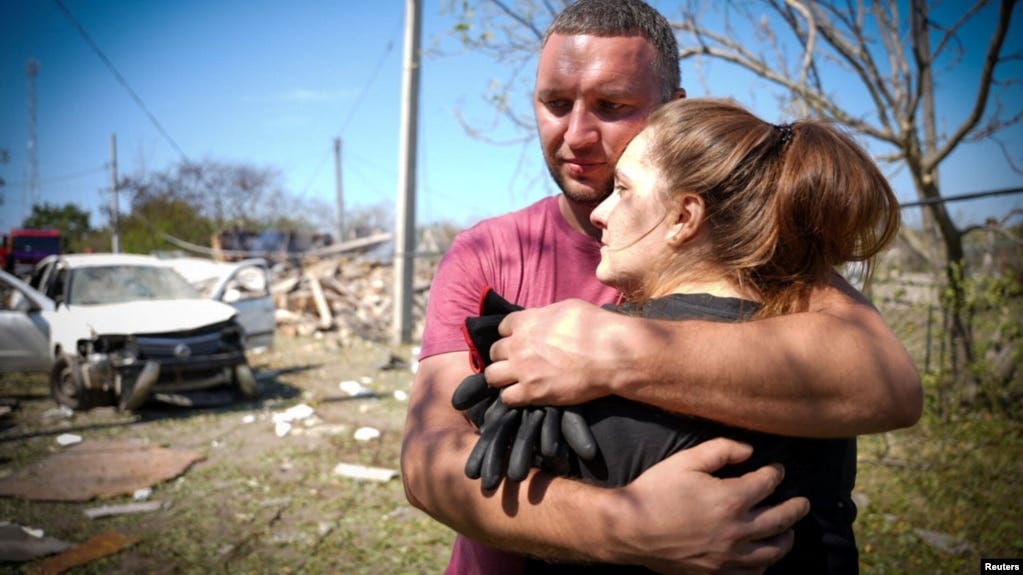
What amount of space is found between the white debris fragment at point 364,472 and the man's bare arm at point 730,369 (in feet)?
15.9

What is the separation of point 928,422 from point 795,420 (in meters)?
4.97

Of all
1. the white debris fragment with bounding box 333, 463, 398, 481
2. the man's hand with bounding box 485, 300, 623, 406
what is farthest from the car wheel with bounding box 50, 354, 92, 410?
the man's hand with bounding box 485, 300, 623, 406

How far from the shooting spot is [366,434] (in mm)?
6832

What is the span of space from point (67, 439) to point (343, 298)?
10162 millimetres

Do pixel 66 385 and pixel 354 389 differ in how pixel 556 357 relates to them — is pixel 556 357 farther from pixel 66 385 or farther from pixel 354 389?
pixel 66 385

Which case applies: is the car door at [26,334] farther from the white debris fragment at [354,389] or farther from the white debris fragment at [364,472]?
the white debris fragment at [364,472]

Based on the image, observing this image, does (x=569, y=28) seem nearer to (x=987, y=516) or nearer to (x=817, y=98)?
(x=987, y=516)

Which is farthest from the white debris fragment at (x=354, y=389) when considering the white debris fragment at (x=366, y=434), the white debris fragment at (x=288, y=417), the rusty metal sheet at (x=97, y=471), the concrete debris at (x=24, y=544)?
the concrete debris at (x=24, y=544)

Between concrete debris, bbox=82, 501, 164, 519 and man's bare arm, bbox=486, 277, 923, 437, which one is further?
concrete debris, bbox=82, 501, 164, 519

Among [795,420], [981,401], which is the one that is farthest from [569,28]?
[981,401]

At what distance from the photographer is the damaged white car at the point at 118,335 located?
721cm

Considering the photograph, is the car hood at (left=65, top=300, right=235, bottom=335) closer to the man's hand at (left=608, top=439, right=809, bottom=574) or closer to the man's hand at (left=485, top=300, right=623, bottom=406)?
the man's hand at (left=485, top=300, right=623, bottom=406)

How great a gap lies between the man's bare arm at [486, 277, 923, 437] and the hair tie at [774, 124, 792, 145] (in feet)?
1.30

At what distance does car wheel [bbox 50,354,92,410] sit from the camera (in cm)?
738
